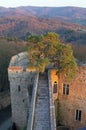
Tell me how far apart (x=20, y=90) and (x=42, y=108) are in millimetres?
8104

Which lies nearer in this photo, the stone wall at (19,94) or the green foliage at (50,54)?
the green foliage at (50,54)

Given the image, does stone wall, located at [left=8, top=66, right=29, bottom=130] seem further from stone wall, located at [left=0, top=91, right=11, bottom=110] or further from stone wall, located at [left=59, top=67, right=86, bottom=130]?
stone wall, located at [left=0, top=91, right=11, bottom=110]

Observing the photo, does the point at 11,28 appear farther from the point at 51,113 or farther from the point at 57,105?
the point at 51,113

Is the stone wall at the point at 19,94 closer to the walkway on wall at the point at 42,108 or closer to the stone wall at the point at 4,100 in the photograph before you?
the walkway on wall at the point at 42,108

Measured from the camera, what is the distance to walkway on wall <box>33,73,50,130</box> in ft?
49.3

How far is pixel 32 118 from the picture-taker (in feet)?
49.5

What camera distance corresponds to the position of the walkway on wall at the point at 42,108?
15.0 metres

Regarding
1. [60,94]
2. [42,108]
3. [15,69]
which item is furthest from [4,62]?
[42,108]

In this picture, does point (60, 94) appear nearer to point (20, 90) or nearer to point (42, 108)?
point (20, 90)

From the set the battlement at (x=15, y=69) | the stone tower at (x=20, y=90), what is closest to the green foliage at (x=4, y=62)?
the stone tower at (x=20, y=90)

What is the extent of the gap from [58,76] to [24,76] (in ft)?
10.6

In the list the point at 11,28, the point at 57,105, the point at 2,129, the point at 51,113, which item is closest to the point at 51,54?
the point at 57,105

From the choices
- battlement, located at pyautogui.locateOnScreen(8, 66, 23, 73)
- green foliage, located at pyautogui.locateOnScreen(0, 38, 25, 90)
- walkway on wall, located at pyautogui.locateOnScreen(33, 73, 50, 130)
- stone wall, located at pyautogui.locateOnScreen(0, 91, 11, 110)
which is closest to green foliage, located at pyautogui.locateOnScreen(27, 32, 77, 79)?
battlement, located at pyautogui.locateOnScreen(8, 66, 23, 73)

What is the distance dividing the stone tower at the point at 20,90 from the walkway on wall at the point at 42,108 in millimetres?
2255
